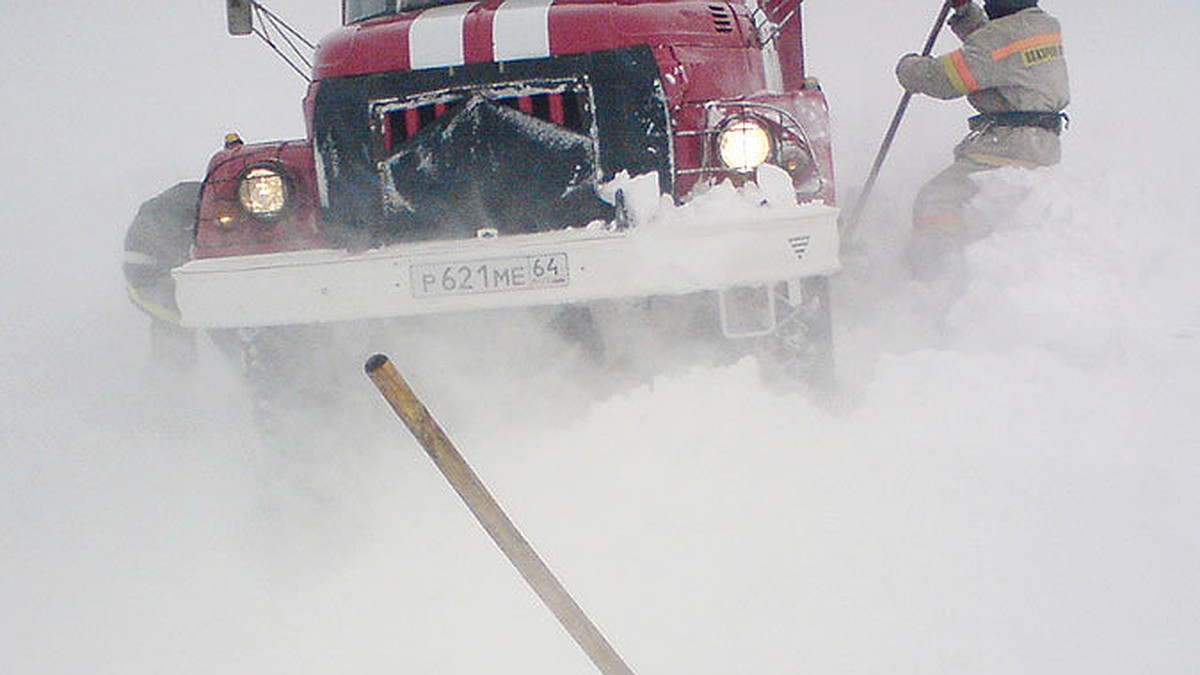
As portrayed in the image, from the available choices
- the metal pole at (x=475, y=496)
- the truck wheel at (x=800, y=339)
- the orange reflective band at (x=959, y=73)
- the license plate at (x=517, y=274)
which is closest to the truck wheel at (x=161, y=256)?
the license plate at (x=517, y=274)

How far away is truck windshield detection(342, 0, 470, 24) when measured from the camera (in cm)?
567

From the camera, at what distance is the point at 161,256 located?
20.0 feet

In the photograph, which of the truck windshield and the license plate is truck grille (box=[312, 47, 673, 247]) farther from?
the truck windshield

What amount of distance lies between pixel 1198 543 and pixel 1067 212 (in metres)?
3.07

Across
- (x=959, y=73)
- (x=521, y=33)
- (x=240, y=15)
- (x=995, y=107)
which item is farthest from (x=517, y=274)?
(x=995, y=107)

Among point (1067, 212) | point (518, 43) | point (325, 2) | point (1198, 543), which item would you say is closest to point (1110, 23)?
point (1067, 212)

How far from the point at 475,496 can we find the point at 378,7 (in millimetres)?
3809

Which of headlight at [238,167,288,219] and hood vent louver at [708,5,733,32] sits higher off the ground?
hood vent louver at [708,5,733,32]

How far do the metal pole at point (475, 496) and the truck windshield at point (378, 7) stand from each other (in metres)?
3.37

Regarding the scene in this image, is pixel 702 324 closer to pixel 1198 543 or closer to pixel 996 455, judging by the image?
pixel 996 455

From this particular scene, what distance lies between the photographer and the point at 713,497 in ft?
13.6

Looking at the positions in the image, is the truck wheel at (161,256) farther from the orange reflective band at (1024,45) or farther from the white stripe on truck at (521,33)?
the orange reflective band at (1024,45)

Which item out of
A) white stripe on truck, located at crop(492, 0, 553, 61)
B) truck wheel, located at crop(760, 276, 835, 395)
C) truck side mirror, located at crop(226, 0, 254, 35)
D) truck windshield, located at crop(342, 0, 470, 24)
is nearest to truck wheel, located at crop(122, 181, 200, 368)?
truck side mirror, located at crop(226, 0, 254, 35)

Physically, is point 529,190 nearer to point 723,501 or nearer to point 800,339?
point 800,339
